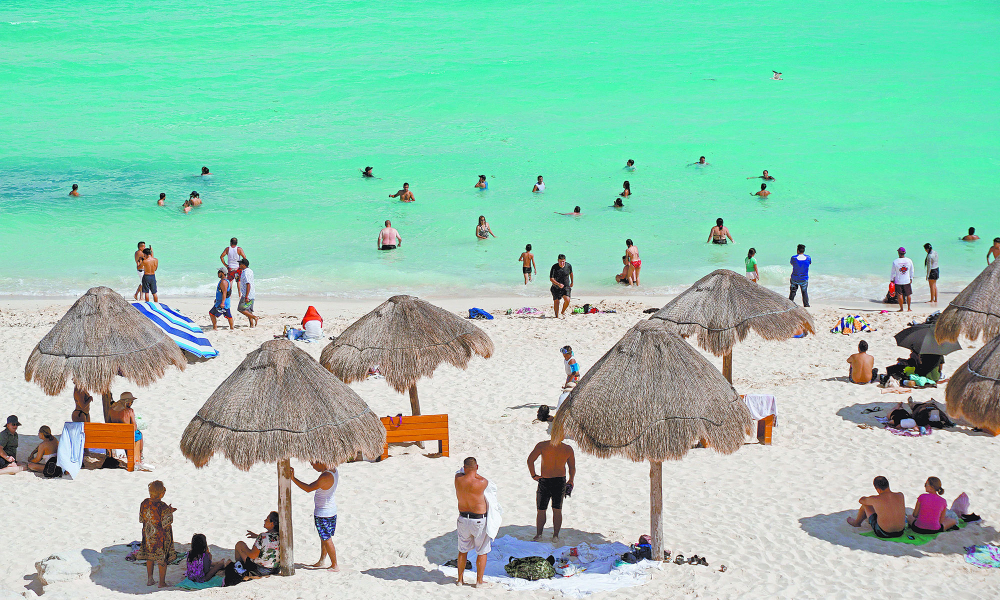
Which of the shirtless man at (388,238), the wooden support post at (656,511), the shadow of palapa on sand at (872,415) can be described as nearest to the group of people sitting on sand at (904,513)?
the wooden support post at (656,511)

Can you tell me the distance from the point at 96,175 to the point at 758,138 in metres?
23.6

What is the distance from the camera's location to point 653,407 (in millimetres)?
7660

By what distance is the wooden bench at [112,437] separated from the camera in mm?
10508

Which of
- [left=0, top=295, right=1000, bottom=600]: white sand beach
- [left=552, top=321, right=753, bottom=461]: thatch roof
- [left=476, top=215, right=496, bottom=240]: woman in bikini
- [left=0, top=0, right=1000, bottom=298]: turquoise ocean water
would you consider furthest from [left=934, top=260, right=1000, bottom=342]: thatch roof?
[left=476, top=215, right=496, bottom=240]: woman in bikini

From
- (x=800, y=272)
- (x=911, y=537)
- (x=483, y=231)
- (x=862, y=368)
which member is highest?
(x=483, y=231)

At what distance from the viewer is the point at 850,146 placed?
3409 centimetres

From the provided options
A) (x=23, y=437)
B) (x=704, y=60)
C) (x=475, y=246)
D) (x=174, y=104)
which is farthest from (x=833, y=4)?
(x=23, y=437)

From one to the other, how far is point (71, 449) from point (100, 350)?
44.6 inches

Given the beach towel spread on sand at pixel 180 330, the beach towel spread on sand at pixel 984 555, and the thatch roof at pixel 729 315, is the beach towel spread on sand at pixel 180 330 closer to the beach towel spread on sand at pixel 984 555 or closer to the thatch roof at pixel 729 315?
the thatch roof at pixel 729 315

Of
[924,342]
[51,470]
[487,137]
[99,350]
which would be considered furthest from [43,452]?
[487,137]

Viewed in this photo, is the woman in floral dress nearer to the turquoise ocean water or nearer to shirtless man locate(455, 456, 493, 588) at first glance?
shirtless man locate(455, 456, 493, 588)

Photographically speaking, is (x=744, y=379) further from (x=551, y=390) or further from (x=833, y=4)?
(x=833, y=4)

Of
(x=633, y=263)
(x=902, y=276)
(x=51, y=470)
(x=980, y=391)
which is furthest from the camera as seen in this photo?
(x=633, y=263)

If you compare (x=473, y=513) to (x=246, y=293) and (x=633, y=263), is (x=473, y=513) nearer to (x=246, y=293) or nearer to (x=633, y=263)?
(x=246, y=293)
